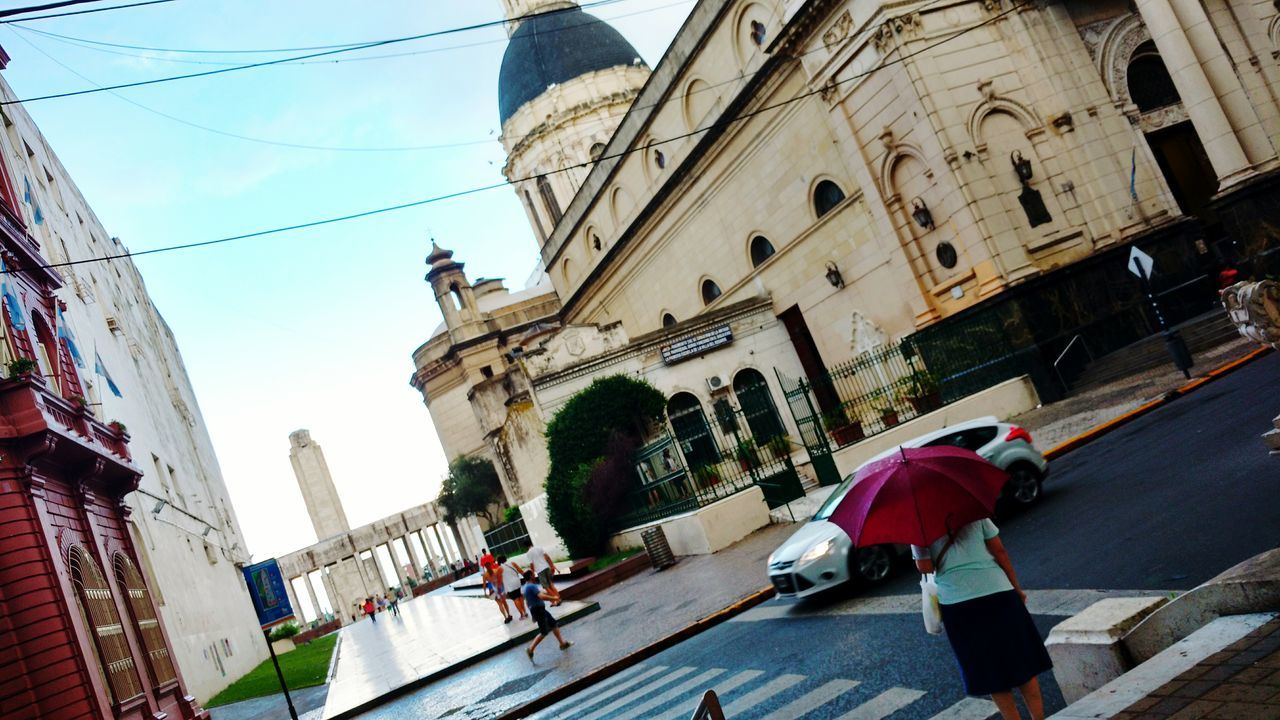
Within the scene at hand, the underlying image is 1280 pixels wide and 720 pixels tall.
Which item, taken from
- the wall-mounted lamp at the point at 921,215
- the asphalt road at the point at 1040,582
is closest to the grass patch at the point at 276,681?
the asphalt road at the point at 1040,582

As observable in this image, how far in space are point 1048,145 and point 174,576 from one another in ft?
82.1

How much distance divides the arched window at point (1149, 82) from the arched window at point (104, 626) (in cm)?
2626

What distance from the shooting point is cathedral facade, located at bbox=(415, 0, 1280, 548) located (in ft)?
67.7

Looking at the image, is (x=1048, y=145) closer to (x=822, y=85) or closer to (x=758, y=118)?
(x=822, y=85)

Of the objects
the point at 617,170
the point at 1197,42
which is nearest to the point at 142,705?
the point at 1197,42

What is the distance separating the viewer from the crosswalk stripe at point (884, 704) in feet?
19.7

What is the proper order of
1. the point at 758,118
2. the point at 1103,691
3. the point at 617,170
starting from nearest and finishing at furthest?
1. the point at 1103,691
2. the point at 758,118
3. the point at 617,170

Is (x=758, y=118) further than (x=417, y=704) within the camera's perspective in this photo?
Yes

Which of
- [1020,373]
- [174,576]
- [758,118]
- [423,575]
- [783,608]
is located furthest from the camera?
[423,575]

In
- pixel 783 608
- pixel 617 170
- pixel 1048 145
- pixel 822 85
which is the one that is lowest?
pixel 783 608

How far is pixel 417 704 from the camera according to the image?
1371 cm

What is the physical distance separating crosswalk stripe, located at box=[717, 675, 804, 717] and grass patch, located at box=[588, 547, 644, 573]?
14269 mm

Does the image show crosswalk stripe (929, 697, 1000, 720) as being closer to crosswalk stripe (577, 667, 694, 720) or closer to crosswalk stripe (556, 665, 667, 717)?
crosswalk stripe (577, 667, 694, 720)

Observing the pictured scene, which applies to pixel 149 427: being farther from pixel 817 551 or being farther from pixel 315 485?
pixel 315 485
